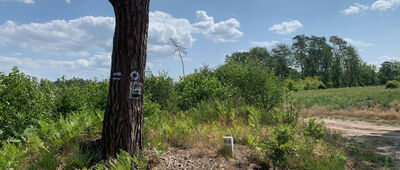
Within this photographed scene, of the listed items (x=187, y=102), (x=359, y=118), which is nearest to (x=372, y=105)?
(x=359, y=118)

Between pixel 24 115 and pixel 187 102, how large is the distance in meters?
5.24

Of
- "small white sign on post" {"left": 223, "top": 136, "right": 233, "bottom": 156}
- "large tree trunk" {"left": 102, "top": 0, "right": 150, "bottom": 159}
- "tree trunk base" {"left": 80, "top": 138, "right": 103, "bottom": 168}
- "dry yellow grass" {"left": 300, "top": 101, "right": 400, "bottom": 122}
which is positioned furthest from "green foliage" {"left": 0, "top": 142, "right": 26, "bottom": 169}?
"dry yellow grass" {"left": 300, "top": 101, "right": 400, "bottom": 122}

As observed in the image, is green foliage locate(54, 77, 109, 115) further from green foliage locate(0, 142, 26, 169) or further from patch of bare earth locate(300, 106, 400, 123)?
patch of bare earth locate(300, 106, 400, 123)

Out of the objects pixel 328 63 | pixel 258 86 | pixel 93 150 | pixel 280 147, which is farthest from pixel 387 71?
pixel 93 150

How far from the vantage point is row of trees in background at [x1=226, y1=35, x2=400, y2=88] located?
5969cm

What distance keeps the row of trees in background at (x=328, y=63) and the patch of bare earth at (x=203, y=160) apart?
183 ft

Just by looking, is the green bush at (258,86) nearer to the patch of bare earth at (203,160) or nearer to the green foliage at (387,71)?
the patch of bare earth at (203,160)

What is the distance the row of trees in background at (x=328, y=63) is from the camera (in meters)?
59.7

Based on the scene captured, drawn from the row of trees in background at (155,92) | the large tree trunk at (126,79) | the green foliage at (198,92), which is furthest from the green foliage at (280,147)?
the green foliage at (198,92)

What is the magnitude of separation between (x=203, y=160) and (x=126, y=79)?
A: 5.93 feet

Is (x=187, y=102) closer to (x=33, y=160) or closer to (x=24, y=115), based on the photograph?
(x=24, y=115)

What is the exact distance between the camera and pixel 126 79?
12.5 ft

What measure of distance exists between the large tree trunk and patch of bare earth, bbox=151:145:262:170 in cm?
61

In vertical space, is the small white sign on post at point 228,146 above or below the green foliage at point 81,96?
below
